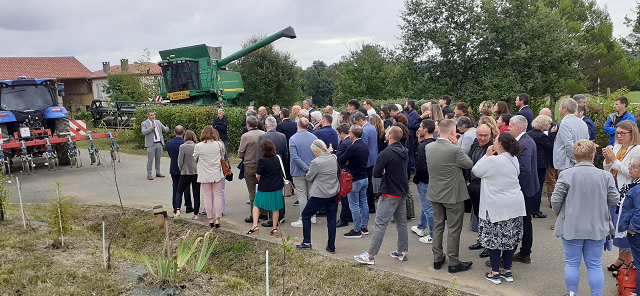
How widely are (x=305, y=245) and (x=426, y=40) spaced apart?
1565 cm

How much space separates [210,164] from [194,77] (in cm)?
1406

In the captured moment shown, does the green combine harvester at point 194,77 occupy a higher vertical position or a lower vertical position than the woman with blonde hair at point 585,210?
higher

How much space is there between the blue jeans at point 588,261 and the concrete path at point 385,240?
15.1 inches

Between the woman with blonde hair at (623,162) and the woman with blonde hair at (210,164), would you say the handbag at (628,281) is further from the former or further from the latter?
the woman with blonde hair at (210,164)

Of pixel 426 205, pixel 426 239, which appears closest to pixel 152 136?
pixel 426 205

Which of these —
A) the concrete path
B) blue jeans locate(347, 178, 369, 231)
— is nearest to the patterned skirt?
the concrete path

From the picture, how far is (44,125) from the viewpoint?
13430mm

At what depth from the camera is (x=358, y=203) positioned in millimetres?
6523

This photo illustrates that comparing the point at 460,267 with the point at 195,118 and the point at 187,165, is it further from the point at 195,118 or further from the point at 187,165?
the point at 195,118

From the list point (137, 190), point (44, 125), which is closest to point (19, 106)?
point (44, 125)

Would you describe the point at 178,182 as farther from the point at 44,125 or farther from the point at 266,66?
the point at 266,66

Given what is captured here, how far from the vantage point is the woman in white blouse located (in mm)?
4598

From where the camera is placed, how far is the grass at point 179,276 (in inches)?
192

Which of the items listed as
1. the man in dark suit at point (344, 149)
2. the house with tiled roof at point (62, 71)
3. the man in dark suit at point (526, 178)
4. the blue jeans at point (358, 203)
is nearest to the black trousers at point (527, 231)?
the man in dark suit at point (526, 178)
